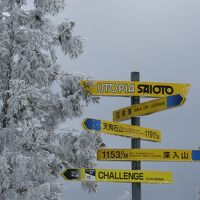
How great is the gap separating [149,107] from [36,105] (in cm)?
282

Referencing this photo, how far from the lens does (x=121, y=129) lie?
13.2m

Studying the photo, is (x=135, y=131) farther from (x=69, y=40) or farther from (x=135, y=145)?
(x=69, y=40)

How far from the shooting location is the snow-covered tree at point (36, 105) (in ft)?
46.4

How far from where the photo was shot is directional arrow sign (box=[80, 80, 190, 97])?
13617mm

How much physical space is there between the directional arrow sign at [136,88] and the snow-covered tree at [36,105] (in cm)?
141

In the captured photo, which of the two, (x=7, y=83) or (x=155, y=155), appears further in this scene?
(x=7, y=83)

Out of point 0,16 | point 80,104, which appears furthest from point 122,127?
point 0,16

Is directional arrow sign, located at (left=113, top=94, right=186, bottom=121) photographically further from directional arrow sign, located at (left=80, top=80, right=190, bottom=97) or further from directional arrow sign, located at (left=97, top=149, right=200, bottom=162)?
directional arrow sign, located at (left=97, top=149, right=200, bottom=162)

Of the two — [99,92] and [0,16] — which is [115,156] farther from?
[0,16]

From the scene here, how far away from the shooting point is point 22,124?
48.4ft

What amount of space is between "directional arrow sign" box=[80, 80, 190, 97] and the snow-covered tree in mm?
1413

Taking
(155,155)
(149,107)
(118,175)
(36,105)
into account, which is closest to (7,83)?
(36,105)

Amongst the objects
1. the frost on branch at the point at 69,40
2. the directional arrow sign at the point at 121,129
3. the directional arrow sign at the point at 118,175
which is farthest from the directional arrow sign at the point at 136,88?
the frost on branch at the point at 69,40

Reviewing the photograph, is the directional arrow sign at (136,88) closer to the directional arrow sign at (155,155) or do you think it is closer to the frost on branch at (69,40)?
the directional arrow sign at (155,155)
